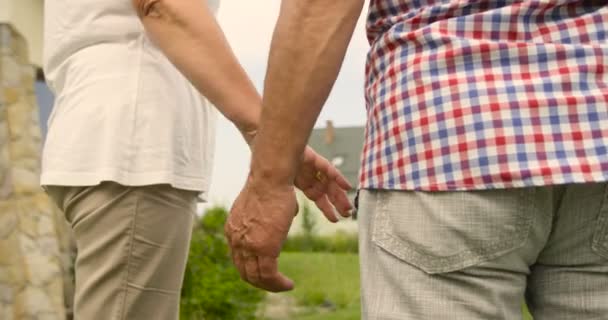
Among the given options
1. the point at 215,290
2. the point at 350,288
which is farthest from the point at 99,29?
the point at 350,288

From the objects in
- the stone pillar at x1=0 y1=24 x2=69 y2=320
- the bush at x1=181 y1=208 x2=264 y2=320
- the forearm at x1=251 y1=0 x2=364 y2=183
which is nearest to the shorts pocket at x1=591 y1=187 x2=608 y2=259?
the forearm at x1=251 y1=0 x2=364 y2=183

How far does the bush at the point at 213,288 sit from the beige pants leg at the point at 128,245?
161 inches

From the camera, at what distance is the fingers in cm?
205

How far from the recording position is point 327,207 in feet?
6.72

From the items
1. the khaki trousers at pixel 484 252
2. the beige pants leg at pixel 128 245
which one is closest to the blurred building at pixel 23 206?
the beige pants leg at pixel 128 245

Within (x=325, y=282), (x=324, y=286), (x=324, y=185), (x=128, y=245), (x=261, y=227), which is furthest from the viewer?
(x=325, y=282)

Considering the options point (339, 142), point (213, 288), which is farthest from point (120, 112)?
point (339, 142)

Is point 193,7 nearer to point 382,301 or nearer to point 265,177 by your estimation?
point 265,177

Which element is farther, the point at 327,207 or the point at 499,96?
the point at 327,207

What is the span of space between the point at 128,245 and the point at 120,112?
263 mm

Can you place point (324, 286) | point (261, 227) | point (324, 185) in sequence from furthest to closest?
point (324, 286) → point (324, 185) → point (261, 227)

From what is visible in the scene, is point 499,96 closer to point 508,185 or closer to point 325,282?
point 508,185

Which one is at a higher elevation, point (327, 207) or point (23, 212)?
point (327, 207)

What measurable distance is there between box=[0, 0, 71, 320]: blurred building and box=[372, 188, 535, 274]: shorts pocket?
435 centimetres
